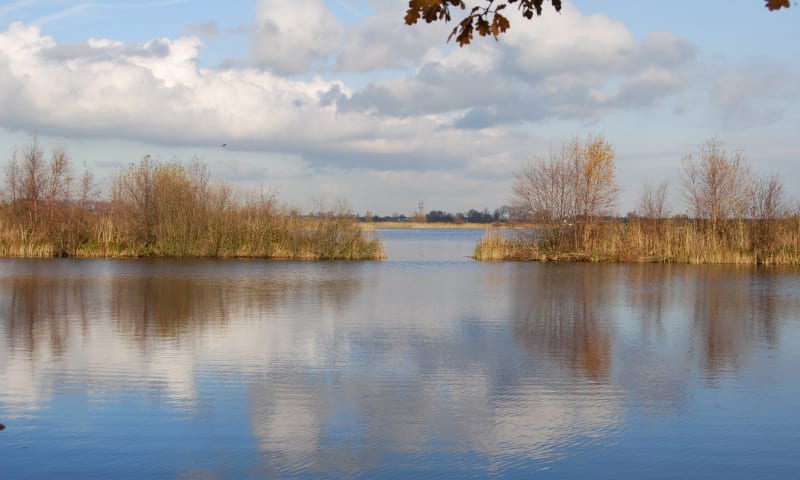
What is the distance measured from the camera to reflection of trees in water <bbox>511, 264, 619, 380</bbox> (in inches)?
389

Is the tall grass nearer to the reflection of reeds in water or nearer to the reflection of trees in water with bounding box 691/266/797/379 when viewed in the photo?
the reflection of reeds in water

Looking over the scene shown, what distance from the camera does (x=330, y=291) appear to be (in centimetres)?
1794

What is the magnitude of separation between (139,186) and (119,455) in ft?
92.8

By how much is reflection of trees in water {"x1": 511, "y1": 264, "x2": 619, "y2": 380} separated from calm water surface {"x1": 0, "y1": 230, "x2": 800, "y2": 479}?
77 mm

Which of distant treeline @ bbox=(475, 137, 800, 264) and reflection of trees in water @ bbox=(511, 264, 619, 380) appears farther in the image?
distant treeline @ bbox=(475, 137, 800, 264)

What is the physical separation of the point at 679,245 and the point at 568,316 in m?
18.6

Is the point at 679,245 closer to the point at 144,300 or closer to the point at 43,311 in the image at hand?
the point at 144,300

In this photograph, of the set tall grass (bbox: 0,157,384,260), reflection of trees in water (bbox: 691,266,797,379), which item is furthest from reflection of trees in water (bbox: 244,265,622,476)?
tall grass (bbox: 0,157,384,260)

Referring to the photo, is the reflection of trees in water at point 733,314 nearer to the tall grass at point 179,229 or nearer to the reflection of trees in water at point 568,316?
the reflection of trees in water at point 568,316

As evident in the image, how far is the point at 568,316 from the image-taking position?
1390cm

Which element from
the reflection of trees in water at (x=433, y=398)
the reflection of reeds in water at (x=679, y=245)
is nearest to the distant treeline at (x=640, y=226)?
the reflection of reeds in water at (x=679, y=245)

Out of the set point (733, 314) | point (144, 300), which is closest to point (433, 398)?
point (733, 314)

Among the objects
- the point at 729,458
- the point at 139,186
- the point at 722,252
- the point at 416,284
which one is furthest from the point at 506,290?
the point at 139,186

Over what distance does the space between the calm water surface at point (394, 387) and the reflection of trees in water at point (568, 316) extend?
0.08 meters
